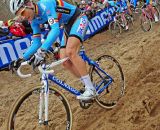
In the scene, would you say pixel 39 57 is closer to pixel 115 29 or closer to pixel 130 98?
pixel 130 98

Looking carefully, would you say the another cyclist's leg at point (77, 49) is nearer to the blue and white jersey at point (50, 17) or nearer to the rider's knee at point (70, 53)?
the rider's knee at point (70, 53)

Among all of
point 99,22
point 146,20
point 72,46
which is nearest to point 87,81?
point 72,46

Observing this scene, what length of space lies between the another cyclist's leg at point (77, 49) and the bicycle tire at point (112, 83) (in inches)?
19.9

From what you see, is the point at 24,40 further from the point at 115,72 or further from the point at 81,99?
the point at 81,99

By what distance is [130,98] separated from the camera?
599 centimetres

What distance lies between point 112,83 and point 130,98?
0.44 meters

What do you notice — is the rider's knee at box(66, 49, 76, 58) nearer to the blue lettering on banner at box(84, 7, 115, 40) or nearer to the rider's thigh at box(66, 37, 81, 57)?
the rider's thigh at box(66, 37, 81, 57)

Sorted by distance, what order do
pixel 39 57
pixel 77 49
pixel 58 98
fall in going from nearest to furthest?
pixel 39 57, pixel 58 98, pixel 77 49

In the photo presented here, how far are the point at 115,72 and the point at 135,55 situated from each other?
2595 mm

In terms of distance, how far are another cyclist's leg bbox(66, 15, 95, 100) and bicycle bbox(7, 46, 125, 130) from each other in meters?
0.13

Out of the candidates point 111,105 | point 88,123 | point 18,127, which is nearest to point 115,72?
point 111,105

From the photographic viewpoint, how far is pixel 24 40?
11.4 meters

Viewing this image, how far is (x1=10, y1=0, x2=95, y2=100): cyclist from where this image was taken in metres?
4.25

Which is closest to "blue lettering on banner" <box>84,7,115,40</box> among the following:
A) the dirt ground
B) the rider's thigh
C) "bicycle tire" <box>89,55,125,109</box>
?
the dirt ground
